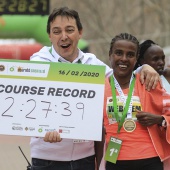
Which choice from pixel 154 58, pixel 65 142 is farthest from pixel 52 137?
pixel 154 58

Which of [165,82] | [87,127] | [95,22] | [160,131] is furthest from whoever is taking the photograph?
[95,22]

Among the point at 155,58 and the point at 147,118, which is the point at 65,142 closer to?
the point at 147,118

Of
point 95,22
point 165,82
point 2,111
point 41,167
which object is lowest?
point 41,167

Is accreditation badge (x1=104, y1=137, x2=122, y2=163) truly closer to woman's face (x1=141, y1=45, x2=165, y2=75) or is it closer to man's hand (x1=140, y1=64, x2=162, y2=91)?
man's hand (x1=140, y1=64, x2=162, y2=91)

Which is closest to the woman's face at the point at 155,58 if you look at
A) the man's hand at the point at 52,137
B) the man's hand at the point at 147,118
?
the man's hand at the point at 147,118

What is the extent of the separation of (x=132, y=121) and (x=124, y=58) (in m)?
0.47

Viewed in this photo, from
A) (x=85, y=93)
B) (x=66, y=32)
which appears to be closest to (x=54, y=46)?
(x=66, y=32)

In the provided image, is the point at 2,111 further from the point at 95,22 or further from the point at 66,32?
the point at 95,22

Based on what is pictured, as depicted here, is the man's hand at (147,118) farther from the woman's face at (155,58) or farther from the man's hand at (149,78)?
the woman's face at (155,58)

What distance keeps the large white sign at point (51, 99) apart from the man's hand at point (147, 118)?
0.94 feet

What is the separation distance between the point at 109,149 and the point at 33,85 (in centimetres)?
71

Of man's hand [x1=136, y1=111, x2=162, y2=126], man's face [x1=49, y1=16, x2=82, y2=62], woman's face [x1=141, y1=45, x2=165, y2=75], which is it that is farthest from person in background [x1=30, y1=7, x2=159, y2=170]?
woman's face [x1=141, y1=45, x2=165, y2=75]

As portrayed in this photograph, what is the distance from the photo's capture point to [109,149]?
188 inches

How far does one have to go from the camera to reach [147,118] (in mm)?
4664
